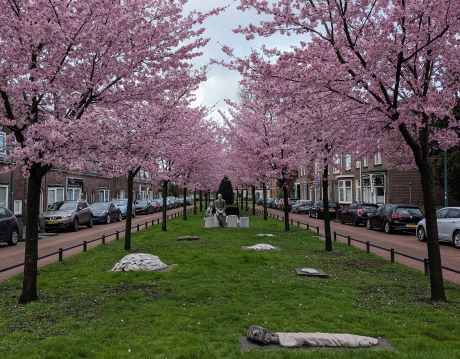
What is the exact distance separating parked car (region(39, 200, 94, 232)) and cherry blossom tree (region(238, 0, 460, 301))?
18.9m

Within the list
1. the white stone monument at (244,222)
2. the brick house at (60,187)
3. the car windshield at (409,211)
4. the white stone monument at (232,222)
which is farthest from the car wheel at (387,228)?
the brick house at (60,187)

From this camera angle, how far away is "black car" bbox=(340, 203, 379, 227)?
2777 cm

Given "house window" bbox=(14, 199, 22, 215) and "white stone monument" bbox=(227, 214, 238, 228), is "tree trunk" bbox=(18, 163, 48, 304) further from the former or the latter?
"house window" bbox=(14, 199, 22, 215)

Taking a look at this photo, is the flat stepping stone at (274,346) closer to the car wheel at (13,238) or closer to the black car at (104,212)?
the car wheel at (13,238)

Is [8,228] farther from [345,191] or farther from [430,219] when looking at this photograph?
[345,191]

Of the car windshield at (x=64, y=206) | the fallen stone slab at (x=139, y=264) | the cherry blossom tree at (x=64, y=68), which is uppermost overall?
the cherry blossom tree at (x=64, y=68)

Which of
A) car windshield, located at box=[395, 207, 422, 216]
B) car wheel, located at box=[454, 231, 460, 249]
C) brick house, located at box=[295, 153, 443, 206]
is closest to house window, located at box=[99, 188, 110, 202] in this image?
brick house, located at box=[295, 153, 443, 206]

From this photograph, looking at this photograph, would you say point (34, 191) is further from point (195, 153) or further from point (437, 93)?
point (195, 153)

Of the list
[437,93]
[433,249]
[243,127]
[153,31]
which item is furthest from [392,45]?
[243,127]

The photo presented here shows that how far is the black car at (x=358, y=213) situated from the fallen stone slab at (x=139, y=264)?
1853cm

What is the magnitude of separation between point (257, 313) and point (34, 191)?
4.19m

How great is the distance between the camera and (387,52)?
7.59 metres

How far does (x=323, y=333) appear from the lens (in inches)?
223

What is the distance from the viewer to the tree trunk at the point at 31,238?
25.5ft
